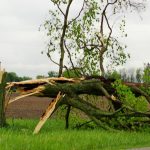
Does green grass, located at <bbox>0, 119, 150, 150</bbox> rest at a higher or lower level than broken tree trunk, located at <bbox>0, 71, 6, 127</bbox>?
lower

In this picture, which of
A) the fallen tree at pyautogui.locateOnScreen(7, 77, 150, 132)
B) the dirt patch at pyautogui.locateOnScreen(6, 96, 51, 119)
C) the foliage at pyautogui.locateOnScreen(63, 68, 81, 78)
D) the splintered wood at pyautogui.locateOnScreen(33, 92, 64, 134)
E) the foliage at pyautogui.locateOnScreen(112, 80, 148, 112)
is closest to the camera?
the splintered wood at pyautogui.locateOnScreen(33, 92, 64, 134)

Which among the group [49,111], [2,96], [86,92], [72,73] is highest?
[72,73]

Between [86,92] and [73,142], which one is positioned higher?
[86,92]

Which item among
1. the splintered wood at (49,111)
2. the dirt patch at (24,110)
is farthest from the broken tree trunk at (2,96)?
the dirt patch at (24,110)

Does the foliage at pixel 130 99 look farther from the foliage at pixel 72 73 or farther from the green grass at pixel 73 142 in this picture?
the foliage at pixel 72 73

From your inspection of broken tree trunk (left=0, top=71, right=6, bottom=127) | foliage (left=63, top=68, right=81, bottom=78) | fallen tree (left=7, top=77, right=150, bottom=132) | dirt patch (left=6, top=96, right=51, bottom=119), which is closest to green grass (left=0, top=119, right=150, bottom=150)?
broken tree trunk (left=0, top=71, right=6, bottom=127)

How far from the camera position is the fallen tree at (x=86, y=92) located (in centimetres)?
1684

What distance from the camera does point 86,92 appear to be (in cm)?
1811

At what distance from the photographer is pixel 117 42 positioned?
22.4 metres

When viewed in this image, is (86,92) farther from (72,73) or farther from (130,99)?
(72,73)

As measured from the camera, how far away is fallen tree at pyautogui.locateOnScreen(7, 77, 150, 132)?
1684 cm

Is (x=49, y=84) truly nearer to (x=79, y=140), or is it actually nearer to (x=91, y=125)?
(x=91, y=125)

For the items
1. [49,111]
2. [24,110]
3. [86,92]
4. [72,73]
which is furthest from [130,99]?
[24,110]

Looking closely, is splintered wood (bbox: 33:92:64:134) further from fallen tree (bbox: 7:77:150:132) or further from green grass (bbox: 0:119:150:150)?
green grass (bbox: 0:119:150:150)
